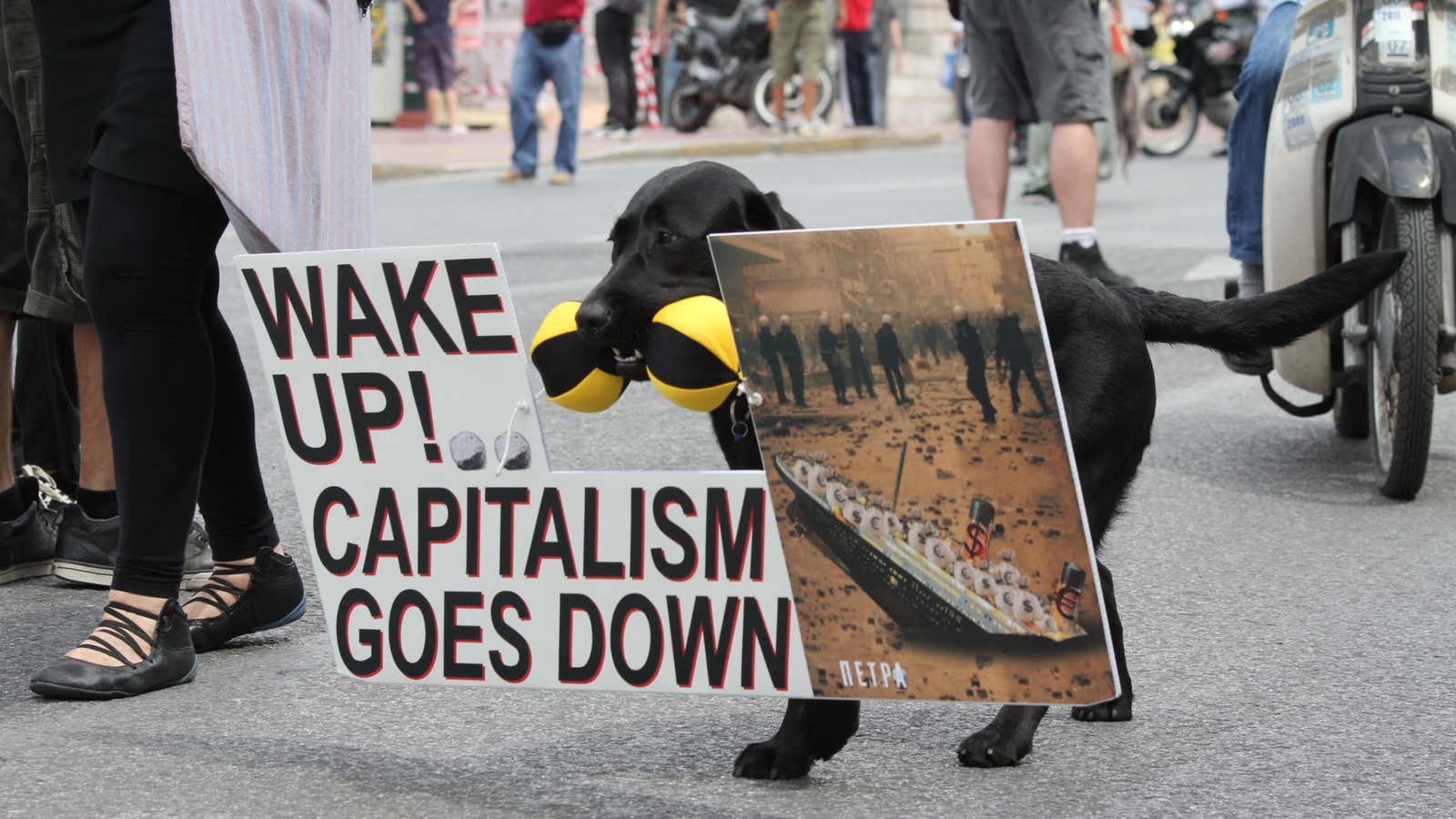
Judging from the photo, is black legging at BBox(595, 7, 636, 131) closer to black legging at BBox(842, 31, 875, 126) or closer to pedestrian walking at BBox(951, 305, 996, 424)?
black legging at BBox(842, 31, 875, 126)

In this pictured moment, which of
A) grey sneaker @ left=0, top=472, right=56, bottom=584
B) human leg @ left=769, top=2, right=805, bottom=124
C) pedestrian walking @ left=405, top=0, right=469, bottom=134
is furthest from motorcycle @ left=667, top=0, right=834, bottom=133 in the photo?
grey sneaker @ left=0, top=472, right=56, bottom=584

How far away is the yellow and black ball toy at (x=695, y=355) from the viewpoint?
254 cm

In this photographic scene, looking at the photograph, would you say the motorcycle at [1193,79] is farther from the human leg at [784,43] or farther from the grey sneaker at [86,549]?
the grey sneaker at [86,549]

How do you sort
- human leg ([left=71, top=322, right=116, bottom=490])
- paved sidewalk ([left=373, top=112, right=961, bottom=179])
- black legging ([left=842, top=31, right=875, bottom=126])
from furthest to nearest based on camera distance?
black legging ([left=842, top=31, right=875, bottom=126]) → paved sidewalk ([left=373, top=112, right=961, bottom=179]) → human leg ([left=71, top=322, right=116, bottom=490])

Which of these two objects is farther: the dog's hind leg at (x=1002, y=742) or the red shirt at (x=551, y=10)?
the red shirt at (x=551, y=10)

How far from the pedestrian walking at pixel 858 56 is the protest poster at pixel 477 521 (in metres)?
17.9

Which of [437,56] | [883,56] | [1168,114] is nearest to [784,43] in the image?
[437,56]

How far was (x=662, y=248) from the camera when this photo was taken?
2.75 m

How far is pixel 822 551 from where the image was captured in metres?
2.50

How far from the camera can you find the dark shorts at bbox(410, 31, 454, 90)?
18.4m

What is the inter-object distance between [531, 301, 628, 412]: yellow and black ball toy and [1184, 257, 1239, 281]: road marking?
5.94 m

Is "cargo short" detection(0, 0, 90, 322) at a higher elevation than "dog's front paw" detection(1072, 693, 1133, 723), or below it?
higher

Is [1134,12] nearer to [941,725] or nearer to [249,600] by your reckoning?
[249,600]

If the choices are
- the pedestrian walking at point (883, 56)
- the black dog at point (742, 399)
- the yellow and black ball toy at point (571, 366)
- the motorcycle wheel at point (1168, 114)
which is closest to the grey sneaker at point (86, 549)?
the yellow and black ball toy at point (571, 366)
